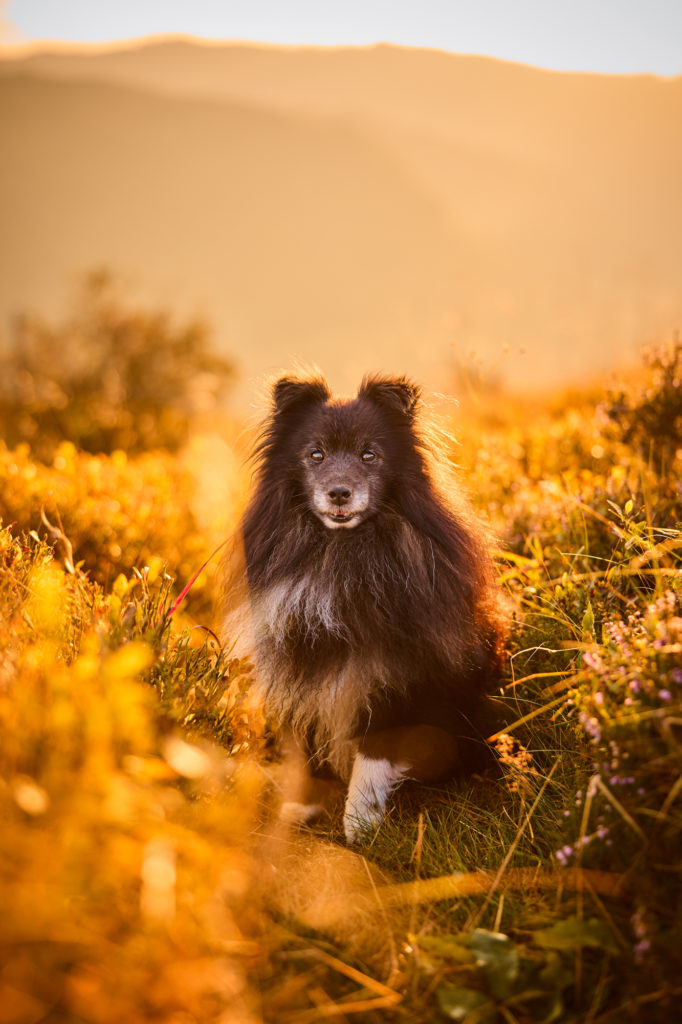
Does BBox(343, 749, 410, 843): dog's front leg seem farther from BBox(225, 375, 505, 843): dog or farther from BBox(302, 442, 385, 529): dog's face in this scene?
BBox(302, 442, 385, 529): dog's face

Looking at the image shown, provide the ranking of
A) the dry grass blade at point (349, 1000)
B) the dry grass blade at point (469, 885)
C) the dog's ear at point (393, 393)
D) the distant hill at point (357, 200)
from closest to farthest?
the dry grass blade at point (349, 1000), the dry grass blade at point (469, 885), the dog's ear at point (393, 393), the distant hill at point (357, 200)

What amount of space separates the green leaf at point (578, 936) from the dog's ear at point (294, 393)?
8.64 ft

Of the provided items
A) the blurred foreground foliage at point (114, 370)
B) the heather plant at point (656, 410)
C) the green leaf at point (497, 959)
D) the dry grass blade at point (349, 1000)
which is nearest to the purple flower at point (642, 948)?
the green leaf at point (497, 959)

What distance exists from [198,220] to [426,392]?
100116 mm

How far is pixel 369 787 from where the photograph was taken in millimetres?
3213

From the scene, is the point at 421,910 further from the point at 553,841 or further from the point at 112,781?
the point at 112,781

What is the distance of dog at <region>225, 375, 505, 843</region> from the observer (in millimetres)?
3172

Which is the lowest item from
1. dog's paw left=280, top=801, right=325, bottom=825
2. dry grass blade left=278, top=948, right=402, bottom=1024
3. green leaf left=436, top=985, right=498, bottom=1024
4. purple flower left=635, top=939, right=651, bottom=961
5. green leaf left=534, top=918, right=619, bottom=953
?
dog's paw left=280, top=801, right=325, bottom=825

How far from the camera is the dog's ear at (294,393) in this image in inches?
140

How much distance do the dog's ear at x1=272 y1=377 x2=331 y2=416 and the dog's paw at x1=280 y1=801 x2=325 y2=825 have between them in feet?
6.92

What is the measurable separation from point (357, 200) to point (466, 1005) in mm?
101023

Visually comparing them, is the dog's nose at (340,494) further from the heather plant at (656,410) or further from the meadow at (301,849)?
the heather plant at (656,410)

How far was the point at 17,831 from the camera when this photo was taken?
153cm

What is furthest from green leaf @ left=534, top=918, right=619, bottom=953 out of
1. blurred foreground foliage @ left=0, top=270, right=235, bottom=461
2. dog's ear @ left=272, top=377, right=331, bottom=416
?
blurred foreground foliage @ left=0, top=270, right=235, bottom=461
